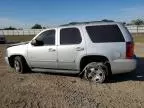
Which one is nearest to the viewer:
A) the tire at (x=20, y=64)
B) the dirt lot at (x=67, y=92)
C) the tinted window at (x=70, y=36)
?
the dirt lot at (x=67, y=92)

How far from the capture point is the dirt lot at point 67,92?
6.90 meters

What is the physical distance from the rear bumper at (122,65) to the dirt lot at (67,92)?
17.9 inches

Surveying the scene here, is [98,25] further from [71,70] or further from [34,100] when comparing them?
[34,100]

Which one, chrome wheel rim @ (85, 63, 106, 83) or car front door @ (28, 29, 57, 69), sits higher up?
car front door @ (28, 29, 57, 69)

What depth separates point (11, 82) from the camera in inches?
370

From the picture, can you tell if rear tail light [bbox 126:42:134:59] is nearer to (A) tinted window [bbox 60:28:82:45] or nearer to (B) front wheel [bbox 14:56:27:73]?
(A) tinted window [bbox 60:28:82:45]

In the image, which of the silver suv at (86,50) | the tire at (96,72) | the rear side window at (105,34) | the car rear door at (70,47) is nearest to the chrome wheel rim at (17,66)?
the silver suv at (86,50)

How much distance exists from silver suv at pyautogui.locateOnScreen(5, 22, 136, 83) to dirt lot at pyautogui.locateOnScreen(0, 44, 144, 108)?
41 centimetres

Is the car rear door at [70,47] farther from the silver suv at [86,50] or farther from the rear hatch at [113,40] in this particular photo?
the rear hatch at [113,40]

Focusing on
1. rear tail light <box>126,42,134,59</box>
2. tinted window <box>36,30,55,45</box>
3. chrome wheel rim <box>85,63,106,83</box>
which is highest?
tinted window <box>36,30,55,45</box>

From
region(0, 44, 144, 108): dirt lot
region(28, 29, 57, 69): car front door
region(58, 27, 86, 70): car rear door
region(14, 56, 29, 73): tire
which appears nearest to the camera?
region(0, 44, 144, 108): dirt lot

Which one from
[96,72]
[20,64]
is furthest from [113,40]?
[20,64]

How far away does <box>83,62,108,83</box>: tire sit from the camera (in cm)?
902

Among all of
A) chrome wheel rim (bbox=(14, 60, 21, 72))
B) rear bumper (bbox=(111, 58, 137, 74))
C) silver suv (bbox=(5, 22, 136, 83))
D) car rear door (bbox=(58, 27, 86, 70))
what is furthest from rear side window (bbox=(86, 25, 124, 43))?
chrome wheel rim (bbox=(14, 60, 21, 72))
